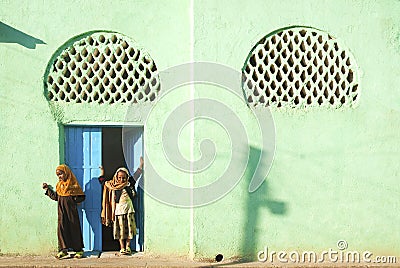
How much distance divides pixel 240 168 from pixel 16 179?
2.76 meters

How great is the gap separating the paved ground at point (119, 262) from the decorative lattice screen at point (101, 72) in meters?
1.95

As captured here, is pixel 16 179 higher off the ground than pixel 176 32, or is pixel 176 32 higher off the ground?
pixel 176 32

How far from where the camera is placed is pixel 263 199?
7742 mm

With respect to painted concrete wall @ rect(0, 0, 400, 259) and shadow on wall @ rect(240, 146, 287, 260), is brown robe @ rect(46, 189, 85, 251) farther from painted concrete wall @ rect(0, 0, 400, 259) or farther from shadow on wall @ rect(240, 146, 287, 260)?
shadow on wall @ rect(240, 146, 287, 260)

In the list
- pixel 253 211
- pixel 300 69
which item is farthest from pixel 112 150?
pixel 300 69

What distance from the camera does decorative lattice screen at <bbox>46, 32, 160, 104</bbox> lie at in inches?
310

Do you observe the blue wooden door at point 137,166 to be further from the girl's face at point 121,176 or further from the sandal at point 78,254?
the sandal at point 78,254

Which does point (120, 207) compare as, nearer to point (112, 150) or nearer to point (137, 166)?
point (137, 166)

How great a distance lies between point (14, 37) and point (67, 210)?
87.1 inches

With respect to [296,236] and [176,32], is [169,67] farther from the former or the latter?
[296,236]

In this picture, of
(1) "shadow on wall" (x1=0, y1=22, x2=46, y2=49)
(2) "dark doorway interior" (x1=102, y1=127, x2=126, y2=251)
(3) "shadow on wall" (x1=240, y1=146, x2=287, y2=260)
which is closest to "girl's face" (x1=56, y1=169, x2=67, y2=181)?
(1) "shadow on wall" (x1=0, y1=22, x2=46, y2=49)

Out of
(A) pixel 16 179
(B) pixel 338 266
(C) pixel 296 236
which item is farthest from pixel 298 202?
(A) pixel 16 179

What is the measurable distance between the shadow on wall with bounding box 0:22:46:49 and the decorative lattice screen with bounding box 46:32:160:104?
0.39 metres

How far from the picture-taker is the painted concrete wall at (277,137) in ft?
25.3
